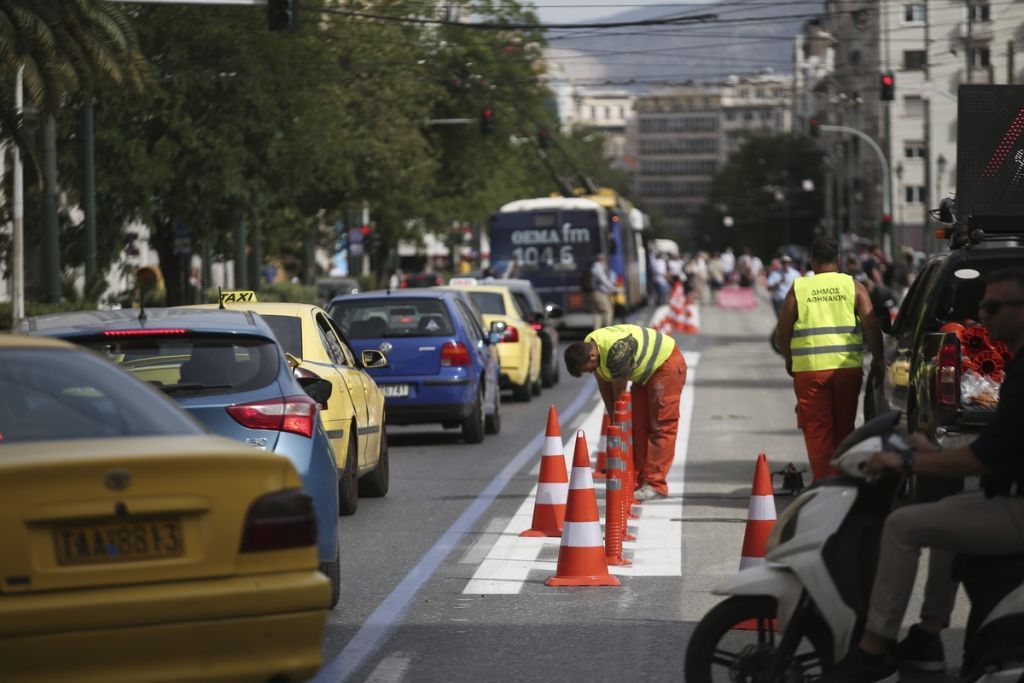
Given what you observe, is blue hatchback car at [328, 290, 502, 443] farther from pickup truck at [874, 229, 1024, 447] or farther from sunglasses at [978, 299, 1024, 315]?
sunglasses at [978, 299, 1024, 315]

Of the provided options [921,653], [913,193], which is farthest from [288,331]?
[913,193]

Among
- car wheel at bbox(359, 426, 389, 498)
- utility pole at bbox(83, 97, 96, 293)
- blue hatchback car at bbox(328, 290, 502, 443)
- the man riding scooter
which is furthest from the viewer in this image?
utility pole at bbox(83, 97, 96, 293)

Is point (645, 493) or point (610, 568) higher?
point (610, 568)

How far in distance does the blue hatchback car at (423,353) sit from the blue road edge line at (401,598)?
2586mm

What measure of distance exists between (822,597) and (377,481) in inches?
344

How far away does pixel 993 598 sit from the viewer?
6.70 m

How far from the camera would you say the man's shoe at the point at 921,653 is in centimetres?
668

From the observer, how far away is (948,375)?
10.9 m

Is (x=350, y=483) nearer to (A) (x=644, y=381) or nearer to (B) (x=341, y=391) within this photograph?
(B) (x=341, y=391)

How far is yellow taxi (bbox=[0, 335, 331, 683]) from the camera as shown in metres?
5.86

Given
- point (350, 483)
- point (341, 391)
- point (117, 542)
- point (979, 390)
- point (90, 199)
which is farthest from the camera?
point (90, 199)

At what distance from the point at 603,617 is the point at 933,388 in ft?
8.45

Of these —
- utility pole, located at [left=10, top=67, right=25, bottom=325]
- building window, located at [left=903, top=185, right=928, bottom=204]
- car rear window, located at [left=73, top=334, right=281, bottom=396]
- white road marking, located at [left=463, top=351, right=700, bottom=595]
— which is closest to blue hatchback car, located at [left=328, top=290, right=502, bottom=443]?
white road marking, located at [left=463, top=351, right=700, bottom=595]

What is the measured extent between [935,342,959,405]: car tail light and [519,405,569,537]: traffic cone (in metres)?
2.18
